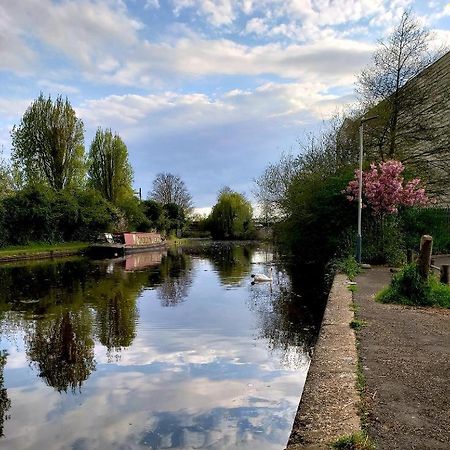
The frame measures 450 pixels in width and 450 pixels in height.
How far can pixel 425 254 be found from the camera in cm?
903

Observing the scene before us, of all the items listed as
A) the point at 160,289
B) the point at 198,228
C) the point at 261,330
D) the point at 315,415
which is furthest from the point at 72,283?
the point at 198,228

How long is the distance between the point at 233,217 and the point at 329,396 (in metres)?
65.0

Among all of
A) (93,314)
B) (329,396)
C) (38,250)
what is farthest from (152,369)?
(38,250)

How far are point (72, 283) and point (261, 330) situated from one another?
390 inches

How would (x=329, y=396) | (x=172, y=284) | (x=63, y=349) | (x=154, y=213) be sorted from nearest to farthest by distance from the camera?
(x=329, y=396) < (x=63, y=349) < (x=172, y=284) < (x=154, y=213)

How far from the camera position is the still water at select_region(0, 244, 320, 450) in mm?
4699

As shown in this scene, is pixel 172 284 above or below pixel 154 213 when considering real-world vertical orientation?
below

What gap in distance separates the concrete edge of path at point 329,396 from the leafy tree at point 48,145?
40.4m

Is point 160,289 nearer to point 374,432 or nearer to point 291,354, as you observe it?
point 291,354

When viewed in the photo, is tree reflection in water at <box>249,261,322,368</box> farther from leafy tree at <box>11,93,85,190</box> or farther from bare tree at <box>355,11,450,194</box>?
leafy tree at <box>11,93,85,190</box>

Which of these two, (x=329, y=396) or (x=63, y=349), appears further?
(x=63, y=349)

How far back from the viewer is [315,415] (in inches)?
147

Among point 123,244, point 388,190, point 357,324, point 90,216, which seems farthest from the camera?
point 90,216

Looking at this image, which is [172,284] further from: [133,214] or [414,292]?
[133,214]
